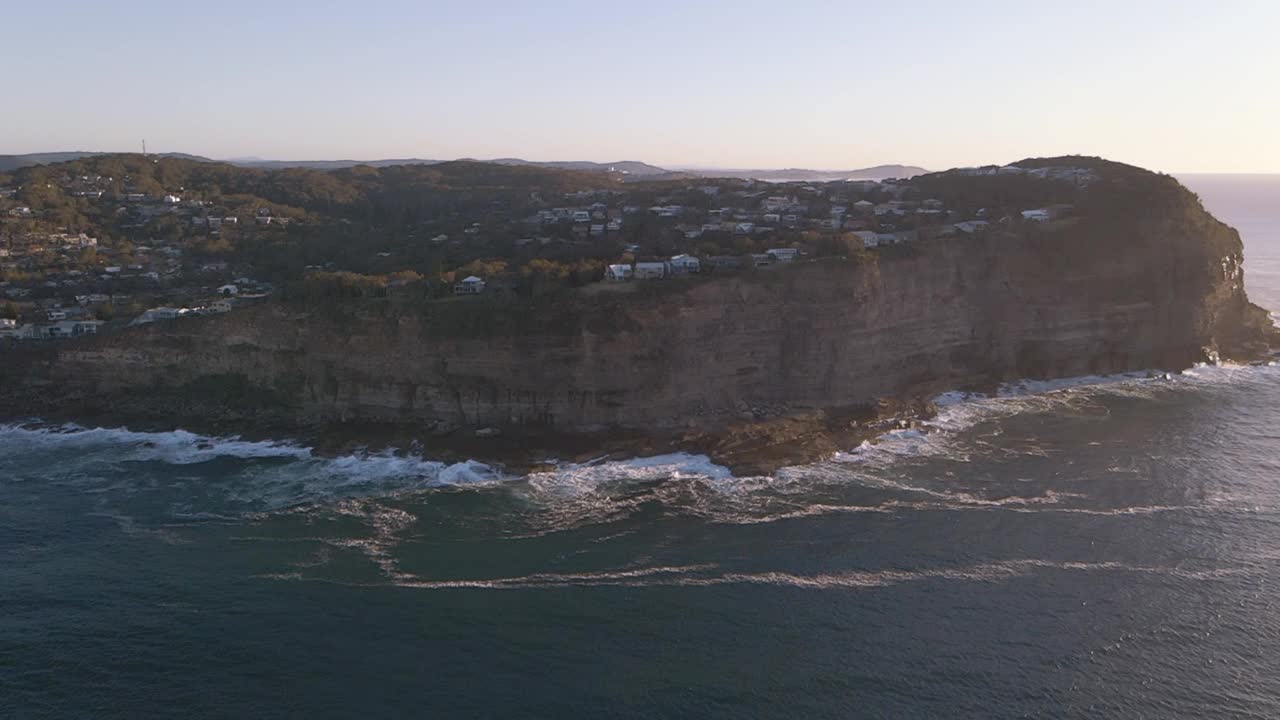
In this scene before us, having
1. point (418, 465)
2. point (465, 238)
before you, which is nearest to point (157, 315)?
point (465, 238)

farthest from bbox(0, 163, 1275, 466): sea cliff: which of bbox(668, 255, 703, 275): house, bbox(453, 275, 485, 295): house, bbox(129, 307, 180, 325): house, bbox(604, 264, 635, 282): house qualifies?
bbox(668, 255, 703, 275): house

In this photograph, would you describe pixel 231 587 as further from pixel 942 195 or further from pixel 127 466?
pixel 942 195

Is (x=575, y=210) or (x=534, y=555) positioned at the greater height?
(x=575, y=210)

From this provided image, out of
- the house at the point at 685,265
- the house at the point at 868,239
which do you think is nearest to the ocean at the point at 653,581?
the house at the point at 685,265

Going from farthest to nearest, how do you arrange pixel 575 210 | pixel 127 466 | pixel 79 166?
pixel 79 166 < pixel 575 210 < pixel 127 466

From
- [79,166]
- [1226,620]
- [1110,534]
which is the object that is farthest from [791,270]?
[79,166]

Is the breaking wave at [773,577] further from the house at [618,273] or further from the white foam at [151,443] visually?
the house at [618,273]
